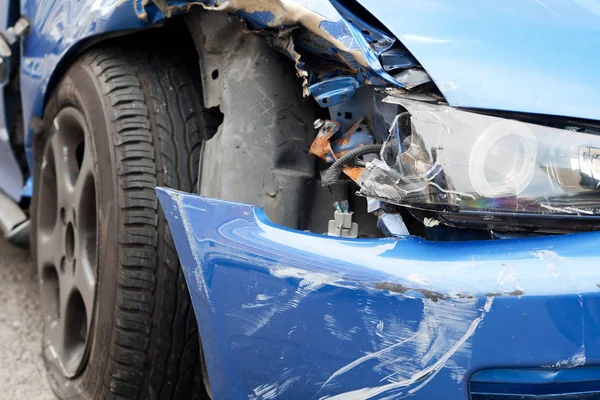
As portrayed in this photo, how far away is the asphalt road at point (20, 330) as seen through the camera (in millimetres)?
2529

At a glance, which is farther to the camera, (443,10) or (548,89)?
(443,10)

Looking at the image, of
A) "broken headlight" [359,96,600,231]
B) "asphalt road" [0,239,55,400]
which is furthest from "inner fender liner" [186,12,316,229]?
"asphalt road" [0,239,55,400]

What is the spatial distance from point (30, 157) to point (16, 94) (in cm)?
32

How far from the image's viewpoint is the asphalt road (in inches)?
99.6

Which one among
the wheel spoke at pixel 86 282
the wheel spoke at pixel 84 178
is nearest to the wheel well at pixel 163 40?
the wheel spoke at pixel 84 178

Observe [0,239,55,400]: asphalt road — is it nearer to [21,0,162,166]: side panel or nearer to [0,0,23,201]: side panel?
[0,0,23,201]: side panel

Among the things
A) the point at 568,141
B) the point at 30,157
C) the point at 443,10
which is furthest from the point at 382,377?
the point at 30,157

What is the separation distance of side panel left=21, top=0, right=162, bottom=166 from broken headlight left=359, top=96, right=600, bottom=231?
957 mm

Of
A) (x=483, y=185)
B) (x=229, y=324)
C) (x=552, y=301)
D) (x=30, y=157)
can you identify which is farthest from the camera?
(x=30, y=157)

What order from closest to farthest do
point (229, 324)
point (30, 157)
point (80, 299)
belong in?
point (229, 324) → point (80, 299) → point (30, 157)

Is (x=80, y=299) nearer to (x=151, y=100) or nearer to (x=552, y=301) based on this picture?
(x=151, y=100)

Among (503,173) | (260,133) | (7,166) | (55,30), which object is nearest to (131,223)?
(260,133)

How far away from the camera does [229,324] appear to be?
4.91ft

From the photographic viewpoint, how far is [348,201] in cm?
162
